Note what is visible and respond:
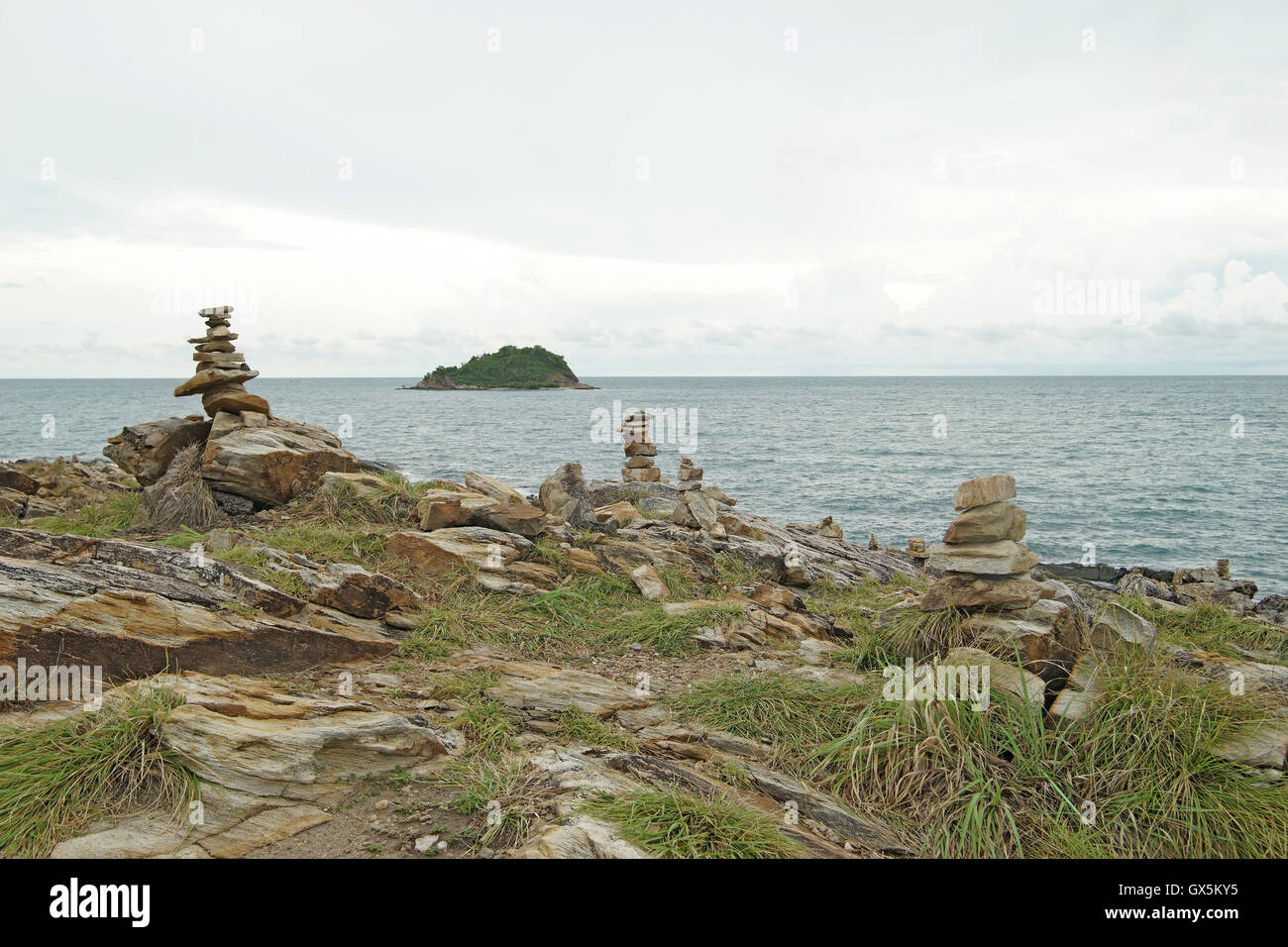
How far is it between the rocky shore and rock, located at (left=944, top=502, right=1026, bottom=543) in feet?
0.10

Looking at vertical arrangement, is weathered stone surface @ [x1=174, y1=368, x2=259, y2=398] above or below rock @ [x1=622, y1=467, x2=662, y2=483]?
above

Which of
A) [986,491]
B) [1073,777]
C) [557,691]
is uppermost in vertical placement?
[986,491]

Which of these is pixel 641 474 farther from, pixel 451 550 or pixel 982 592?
pixel 982 592

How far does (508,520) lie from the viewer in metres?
11.2

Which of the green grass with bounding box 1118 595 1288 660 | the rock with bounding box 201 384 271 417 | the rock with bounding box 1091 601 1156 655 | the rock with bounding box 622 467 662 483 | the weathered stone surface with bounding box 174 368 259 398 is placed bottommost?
the green grass with bounding box 1118 595 1288 660

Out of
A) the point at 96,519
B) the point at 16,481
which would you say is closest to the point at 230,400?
the point at 96,519

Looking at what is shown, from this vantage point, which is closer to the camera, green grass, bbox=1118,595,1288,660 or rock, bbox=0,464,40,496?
green grass, bbox=1118,595,1288,660

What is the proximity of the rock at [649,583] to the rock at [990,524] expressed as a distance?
13.5 ft

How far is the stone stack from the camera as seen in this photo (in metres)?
18.8

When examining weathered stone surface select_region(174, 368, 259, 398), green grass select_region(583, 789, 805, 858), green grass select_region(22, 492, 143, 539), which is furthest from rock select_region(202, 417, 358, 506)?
green grass select_region(583, 789, 805, 858)

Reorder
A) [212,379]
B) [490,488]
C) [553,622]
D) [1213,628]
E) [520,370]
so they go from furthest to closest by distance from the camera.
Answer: [520,370], [212,379], [490,488], [1213,628], [553,622]

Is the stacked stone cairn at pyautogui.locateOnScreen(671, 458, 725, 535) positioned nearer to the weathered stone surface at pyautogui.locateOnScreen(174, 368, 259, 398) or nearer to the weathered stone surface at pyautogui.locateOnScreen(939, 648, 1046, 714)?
the weathered stone surface at pyautogui.locateOnScreen(939, 648, 1046, 714)

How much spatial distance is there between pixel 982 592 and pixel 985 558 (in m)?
0.35
